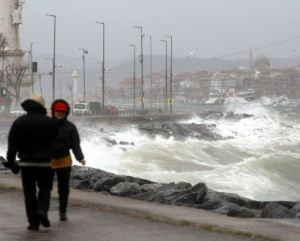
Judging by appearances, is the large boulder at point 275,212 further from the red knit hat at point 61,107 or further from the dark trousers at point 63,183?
the red knit hat at point 61,107

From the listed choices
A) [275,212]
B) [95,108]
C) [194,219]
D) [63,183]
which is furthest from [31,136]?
[95,108]

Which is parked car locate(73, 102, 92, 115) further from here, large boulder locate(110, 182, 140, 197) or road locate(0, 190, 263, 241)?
road locate(0, 190, 263, 241)

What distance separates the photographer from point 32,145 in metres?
9.16

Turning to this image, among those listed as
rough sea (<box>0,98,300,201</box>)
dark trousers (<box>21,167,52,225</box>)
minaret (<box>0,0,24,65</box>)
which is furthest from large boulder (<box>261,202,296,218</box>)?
minaret (<box>0,0,24,65</box>)

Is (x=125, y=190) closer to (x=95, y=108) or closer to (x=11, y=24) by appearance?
(x=95, y=108)

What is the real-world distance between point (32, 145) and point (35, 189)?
1.75ft

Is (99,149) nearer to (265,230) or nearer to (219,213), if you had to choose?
(219,213)

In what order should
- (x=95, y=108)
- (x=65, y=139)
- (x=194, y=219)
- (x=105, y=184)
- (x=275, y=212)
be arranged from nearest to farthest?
(x=65, y=139) → (x=194, y=219) → (x=275, y=212) → (x=105, y=184) → (x=95, y=108)

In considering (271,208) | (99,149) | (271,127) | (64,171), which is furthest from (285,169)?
(271,127)

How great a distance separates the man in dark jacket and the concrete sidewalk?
0.89m

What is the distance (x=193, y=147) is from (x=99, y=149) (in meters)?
9.25

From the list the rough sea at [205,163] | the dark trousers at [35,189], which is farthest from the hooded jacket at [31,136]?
the rough sea at [205,163]

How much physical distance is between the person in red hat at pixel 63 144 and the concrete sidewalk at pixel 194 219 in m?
0.95

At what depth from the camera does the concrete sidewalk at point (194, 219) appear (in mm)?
9391
